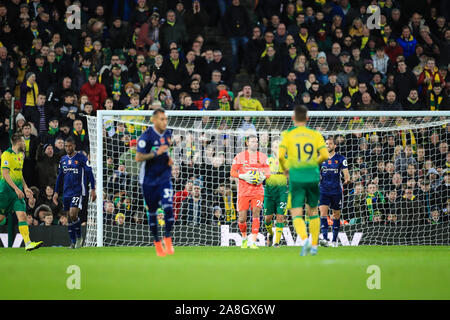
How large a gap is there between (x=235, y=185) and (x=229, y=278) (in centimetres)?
679

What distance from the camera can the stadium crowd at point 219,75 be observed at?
14.1 meters

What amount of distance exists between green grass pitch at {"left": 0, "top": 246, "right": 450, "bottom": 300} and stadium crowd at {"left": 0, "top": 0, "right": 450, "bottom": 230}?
516cm

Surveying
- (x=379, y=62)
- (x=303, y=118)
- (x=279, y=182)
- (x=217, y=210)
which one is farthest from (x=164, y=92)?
(x=303, y=118)

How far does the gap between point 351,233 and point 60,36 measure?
→ 894 cm

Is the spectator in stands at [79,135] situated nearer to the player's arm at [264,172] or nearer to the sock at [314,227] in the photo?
the player's arm at [264,172]

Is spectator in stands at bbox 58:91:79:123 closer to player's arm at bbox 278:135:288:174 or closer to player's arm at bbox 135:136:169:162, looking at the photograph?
player's arm at bbox 135:136:169:162

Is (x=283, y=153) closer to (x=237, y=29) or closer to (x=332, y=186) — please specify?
(x=332, y=186)

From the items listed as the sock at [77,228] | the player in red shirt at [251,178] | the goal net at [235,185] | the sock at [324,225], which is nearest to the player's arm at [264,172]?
the player in red shirt at [251,178]

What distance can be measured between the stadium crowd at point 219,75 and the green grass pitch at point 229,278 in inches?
203

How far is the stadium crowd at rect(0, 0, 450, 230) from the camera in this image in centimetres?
1409

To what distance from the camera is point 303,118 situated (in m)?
8.63

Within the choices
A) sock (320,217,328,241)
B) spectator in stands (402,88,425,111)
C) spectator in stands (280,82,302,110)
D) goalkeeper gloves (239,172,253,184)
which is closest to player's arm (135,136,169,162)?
goalkeeper gloves (239,172,253,184)

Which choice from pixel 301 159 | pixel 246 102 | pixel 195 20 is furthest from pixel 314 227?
pixel 195 20

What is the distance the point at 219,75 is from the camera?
1634 centimetres
